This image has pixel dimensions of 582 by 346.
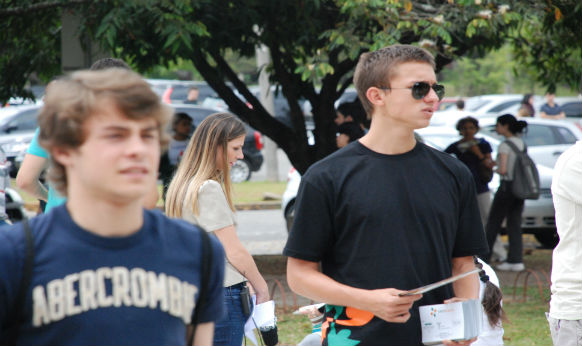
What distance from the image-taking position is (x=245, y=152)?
24.1 metres

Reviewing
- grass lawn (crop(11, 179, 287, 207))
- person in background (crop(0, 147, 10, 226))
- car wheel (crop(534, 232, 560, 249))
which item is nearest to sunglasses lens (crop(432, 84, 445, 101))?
person in background (crop(0, 147, 10, 226))

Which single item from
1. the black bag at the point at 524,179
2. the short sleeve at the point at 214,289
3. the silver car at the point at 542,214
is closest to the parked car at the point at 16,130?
the silver car at the point at 542,214

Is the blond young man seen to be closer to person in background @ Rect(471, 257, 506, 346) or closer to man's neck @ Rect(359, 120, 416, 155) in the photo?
man's neck @ Rect(359, 120, 416, 155)

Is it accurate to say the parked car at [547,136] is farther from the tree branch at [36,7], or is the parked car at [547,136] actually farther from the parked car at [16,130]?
the parked car at [16,130]

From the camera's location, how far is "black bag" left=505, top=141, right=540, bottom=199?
11.2m

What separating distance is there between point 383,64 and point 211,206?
1603 mm

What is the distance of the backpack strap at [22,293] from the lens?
2078 millimetres

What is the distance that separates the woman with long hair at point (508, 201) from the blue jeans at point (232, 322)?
23.3 ft

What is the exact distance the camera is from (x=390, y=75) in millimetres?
3387

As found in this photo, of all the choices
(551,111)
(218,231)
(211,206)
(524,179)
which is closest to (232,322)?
(218,231)

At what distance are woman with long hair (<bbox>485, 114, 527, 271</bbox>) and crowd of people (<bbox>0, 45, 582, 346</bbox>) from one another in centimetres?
600

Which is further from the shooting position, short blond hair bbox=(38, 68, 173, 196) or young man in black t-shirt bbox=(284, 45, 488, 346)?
young man in black t-shirt bbox=(284, 45, 488, 346)

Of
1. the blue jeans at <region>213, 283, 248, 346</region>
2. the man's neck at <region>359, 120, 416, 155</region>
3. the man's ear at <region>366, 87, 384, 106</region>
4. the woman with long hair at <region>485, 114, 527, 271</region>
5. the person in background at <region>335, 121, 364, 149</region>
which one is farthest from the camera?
the woman with long hair at <region>485, 114, 527, 271</region>

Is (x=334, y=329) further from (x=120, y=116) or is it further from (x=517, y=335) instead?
(x=517, y=335)
